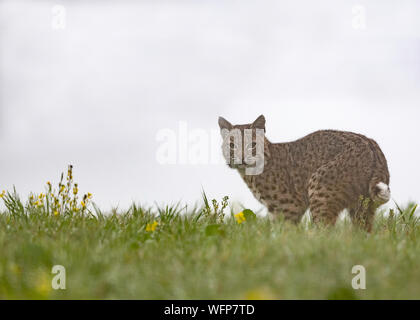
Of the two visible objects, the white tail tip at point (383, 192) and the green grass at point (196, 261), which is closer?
the green grass at point (196, 261)

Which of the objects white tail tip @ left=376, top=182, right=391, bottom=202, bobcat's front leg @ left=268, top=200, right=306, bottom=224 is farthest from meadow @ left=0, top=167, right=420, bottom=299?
bobcat's front leg @ left=268, top=200, right=306, bottom=224

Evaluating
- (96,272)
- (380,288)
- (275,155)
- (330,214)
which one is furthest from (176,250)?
(275,155)

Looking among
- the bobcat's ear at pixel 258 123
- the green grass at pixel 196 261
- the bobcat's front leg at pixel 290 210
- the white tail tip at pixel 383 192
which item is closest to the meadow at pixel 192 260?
the green grass at pixel 196 261

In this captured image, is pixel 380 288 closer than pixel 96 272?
Yes

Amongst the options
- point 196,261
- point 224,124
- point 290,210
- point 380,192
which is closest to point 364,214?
point 380,192

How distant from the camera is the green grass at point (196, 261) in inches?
137

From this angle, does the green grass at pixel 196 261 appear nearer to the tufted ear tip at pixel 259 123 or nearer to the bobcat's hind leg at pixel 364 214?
the bobcat's hind leg at pixel 364 214

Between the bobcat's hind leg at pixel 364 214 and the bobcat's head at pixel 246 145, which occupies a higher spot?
the bobcat's head at pixel 246 145

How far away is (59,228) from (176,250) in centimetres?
165

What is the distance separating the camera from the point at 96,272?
392 centimetres

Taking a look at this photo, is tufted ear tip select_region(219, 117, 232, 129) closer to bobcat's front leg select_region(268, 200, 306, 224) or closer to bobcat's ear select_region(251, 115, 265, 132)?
bobcat's ear select_region(251, 115, 265, 132)

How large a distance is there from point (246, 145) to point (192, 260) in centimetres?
335
